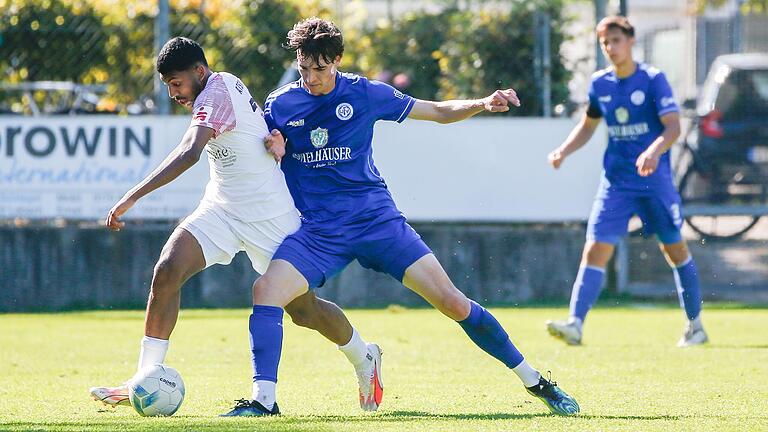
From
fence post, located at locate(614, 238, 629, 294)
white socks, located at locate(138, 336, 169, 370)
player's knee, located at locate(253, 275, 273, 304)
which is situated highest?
player's knee, located at locate(253, 275, 273, 304)

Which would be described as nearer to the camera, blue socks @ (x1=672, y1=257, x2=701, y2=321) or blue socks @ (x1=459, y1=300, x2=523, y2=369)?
blue socks @ (x1=459, y1=300, x2=523, y2=369)

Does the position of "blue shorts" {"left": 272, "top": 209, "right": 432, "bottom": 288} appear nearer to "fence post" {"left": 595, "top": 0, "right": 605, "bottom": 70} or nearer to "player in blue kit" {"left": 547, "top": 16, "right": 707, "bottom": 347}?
"player in blue kit" {"left": 547, "top": 16, "right": 707, "bottom": 347}

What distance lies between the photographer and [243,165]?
6.48 meters

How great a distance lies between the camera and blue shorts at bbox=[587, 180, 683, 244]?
31.3ft

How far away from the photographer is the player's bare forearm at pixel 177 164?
19.7 ft

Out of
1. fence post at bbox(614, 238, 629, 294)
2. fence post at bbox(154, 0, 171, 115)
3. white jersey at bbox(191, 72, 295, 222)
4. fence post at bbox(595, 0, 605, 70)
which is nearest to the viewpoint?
white jersey at bbox(191, 72, 295, 222)

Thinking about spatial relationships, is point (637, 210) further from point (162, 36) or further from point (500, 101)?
point (162, 36)

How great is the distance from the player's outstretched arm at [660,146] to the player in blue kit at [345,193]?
2382 mm

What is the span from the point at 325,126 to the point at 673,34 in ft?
37.0

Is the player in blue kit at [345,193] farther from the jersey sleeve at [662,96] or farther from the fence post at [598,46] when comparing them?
the fence post at [598,46]

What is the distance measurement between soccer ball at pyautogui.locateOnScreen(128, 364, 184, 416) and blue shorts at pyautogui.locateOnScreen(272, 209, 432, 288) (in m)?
0.74

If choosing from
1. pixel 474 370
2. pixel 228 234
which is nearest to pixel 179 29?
pixel 474 370

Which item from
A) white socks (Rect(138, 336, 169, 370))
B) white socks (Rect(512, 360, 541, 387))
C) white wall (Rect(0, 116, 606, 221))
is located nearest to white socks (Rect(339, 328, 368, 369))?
white socks (Rect(512, 360, 541, 387))

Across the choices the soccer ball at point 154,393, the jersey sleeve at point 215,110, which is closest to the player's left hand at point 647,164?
the jersey sleeve at point 215,110
